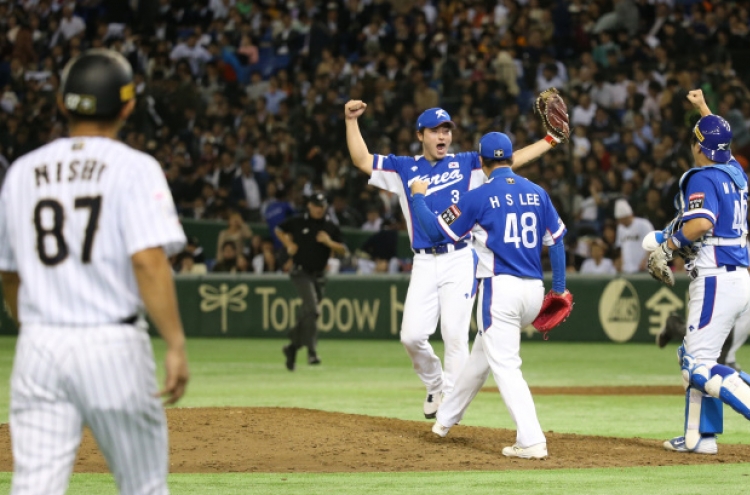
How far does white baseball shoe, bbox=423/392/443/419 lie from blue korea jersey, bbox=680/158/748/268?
2613 millimetres

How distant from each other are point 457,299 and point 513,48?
49.4ft

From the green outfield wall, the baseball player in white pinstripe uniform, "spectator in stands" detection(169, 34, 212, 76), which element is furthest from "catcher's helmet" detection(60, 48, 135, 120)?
"spectator in stands" detection(169, 34, 212, 76)

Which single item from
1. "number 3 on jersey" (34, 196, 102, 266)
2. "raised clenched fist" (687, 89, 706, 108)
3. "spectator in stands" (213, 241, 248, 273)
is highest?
"raised clenched fist" (687, 89, 706, 108)

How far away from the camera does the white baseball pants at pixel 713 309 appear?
325 inches

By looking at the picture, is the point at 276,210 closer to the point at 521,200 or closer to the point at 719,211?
the point at 521,200

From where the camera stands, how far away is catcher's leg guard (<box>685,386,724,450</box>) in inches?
333

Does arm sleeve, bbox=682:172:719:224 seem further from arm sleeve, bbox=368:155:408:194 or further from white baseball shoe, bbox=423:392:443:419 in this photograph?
white baseball shoe, bbox=423:392:443:419

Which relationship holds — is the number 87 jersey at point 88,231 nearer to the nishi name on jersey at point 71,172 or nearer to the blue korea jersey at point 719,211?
the nishi name on jersey at point 71,172

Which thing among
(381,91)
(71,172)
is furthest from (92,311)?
(381,91)

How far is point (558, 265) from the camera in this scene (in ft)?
28.3

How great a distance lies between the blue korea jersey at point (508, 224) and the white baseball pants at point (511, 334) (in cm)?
9

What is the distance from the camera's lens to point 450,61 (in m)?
23.8

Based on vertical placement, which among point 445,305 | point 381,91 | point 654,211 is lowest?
point 445,305

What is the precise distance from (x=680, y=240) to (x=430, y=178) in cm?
231
